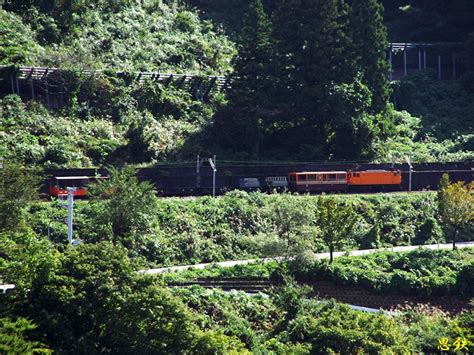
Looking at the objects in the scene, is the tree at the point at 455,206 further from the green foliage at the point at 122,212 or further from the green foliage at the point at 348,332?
the green foliage at the point at 122,212

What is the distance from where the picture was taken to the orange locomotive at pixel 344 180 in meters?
60.7

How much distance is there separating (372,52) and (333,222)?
19.1m

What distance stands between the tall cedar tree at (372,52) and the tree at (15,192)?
2521 cm

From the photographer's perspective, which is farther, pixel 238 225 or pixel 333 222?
pixel 238 225

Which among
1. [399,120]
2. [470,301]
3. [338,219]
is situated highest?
[399,120]

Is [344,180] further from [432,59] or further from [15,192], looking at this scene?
[432,59]

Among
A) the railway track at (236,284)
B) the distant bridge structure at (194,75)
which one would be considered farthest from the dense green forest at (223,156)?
the railway track at (236,284)

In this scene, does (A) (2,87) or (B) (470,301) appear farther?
(A) (2,87)

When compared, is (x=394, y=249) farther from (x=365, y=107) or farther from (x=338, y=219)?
(x=365, y=107)

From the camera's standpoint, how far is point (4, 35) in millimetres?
64500

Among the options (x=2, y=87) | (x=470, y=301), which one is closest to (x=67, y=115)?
(x=2, y=87)

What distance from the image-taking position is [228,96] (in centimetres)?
6366

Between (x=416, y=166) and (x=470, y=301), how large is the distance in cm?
1563

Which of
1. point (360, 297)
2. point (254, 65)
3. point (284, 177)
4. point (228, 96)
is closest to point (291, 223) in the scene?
point (360, 297)
